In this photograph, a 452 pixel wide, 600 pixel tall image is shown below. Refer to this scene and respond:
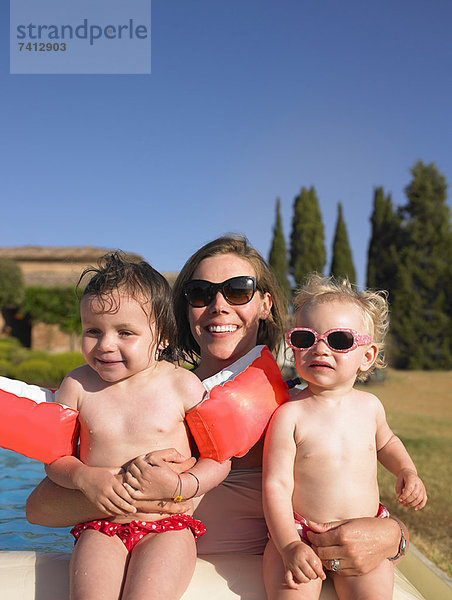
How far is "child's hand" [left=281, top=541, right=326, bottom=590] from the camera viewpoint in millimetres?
1771

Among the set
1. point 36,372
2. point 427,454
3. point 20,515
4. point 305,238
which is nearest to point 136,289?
point 20,515

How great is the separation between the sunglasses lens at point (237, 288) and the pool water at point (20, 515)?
9.74 feet

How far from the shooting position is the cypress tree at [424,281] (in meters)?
26.2

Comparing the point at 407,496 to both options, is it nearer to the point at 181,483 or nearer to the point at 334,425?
the point at 334,425

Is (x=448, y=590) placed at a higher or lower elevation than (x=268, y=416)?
lower

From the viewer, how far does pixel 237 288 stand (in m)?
2.49

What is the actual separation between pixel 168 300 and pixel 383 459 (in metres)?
1.08

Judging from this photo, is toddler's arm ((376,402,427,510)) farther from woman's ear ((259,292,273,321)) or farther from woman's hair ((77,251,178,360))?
woman's hair ((77,251,178,360))

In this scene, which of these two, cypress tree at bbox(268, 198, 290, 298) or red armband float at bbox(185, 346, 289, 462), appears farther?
cypress tree at bbox(268, 198, 290, 298)

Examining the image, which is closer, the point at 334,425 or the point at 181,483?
the point at 181,483

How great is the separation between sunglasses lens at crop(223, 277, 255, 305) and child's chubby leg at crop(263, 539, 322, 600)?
1046 mm

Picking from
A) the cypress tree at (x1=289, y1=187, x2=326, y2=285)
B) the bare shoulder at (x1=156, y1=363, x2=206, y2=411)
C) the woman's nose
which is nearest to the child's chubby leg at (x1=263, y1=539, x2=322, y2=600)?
the bare shoulder at (x1=156, y1=363, x2=206, y2=411)

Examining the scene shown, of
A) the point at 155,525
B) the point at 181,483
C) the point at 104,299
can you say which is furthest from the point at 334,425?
the point at 104,299

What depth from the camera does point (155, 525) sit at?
195 cm
